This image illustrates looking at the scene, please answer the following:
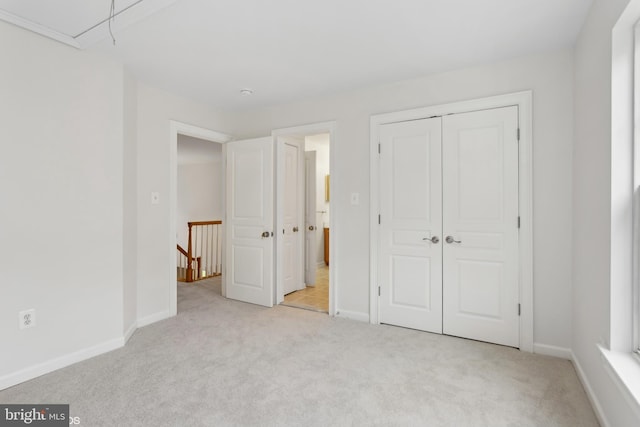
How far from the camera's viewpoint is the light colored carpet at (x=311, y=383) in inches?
71.0

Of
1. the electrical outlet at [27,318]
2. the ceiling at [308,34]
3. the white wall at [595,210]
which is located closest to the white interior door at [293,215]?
the ceiling at [308,34]

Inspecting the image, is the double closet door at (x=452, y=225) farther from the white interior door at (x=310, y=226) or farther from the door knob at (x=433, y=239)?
the white interior door at (x=310, y=226)

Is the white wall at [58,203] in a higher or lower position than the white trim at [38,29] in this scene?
lower

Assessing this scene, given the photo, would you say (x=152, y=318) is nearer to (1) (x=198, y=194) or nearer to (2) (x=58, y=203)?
(2) (x=58, y=203)

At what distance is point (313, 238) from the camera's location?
501 cm

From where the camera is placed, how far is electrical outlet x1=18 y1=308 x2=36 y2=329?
7.20 ft

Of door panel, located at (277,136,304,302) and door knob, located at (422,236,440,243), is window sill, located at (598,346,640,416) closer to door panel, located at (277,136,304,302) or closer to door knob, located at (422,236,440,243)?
door knob, located at (422,236,440,243)

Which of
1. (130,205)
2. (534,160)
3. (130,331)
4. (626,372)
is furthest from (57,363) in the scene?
(534,160)

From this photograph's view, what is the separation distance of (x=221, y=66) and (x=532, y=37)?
2507 millimetres

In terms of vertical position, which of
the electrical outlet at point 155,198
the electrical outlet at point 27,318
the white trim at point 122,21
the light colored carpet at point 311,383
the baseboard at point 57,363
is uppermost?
the white trim at point 122,21

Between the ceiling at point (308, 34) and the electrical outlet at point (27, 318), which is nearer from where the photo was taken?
the ceiling at point (308, 34)

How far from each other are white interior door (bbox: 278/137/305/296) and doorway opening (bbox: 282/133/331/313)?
5cm

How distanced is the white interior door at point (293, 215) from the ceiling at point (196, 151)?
250 centimetres

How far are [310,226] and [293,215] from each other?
1.63 feet
